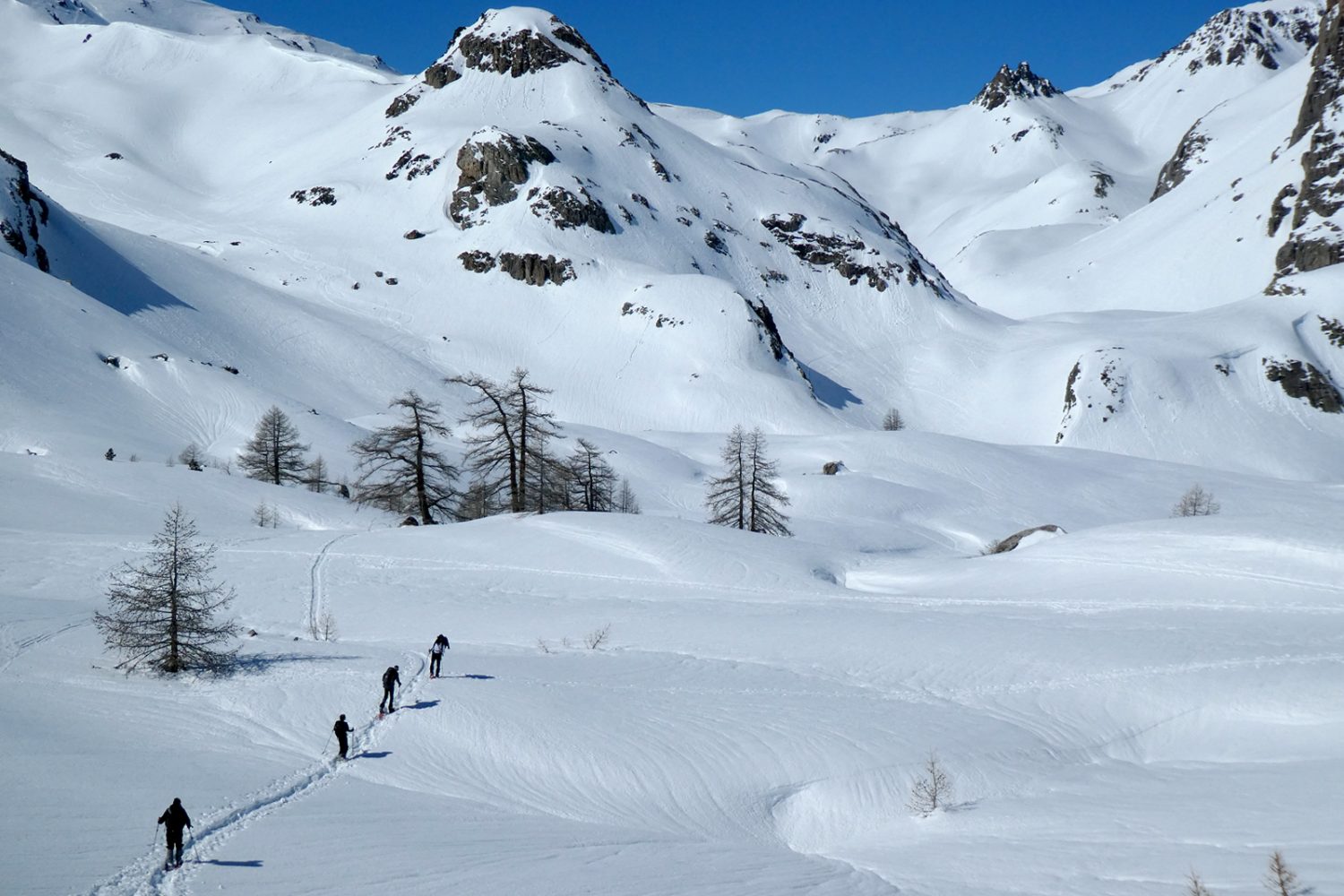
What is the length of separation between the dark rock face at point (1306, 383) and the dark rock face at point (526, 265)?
75.5 metres

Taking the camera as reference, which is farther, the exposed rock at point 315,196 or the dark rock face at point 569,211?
the exposed rock at point 315,196

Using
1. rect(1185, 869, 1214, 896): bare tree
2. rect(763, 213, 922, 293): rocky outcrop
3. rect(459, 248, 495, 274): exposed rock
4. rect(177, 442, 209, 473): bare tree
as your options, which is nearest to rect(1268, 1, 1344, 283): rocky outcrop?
rect(763, 213, 922, 293): rocky outcrop

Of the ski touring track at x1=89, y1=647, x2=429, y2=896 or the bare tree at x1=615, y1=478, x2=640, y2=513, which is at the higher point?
the bare tree at x1=615, y1=478, x2=640, y2=513

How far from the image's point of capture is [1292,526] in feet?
81.8

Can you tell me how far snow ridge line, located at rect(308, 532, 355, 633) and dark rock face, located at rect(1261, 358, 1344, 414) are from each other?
89768 millimetres

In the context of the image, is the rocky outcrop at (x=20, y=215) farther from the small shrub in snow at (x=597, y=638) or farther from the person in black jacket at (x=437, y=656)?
the person in black jacket at (x=437, y=656)

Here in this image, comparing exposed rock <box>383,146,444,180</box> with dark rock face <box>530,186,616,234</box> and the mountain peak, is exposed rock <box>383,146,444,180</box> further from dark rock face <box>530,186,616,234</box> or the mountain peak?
the mountain peak

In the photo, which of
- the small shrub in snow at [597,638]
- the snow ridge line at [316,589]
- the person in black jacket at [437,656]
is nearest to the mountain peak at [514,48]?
the snow ridge line at [316,589]

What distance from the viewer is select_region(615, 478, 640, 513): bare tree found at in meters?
51.4

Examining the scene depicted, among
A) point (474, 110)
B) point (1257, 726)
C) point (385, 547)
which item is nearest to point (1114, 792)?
point (1257, 726)

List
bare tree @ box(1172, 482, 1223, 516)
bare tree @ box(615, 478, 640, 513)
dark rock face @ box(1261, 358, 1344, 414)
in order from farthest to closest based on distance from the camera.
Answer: dark rock face @ box(1261, 358, 1344, 414), bare tree @ box(615, 478, 640, 513), bare tree @ box(1172, 482, 1223, 516)

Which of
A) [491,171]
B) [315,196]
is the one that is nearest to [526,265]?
[491,171]

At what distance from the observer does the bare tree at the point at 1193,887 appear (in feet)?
29.9

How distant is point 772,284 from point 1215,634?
105087 millimetres
